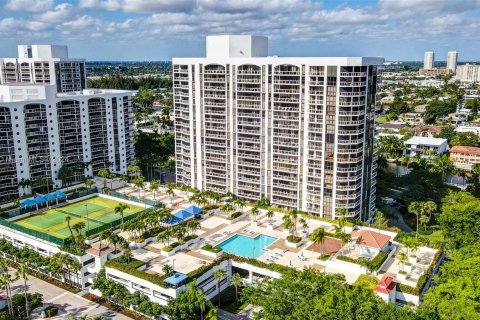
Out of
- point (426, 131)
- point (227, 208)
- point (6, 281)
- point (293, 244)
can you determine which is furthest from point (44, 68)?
point (426, 131)

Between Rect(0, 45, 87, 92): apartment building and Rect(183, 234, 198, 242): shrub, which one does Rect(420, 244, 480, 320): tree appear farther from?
Rect(0, 45, 87, 92): apartment building

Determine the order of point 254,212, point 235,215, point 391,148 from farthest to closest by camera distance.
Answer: point 391,148 → point 235,215 → point 254,212

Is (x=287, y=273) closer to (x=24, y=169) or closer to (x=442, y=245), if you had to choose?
(x=442, y=245)

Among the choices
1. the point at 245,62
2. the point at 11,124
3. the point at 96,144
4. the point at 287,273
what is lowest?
the point at 287,273

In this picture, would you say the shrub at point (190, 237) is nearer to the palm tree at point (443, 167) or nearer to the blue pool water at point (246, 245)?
the blue pool water at point (246, 245)

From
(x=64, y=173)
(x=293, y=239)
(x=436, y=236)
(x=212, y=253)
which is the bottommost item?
(x=436, y=236)

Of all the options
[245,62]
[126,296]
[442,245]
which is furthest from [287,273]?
[245,62]

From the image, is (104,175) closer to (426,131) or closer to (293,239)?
(293,239)

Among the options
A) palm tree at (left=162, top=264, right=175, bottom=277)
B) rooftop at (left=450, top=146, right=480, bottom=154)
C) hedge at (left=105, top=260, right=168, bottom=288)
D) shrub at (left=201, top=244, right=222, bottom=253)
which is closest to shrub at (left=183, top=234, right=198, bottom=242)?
shrub at (left=201, top=244, right=222, bottom=253)
